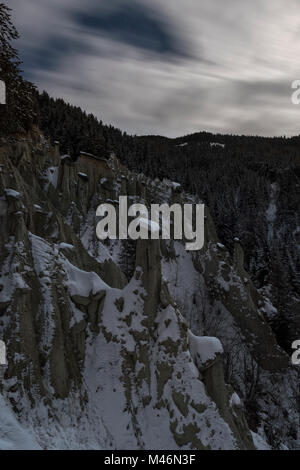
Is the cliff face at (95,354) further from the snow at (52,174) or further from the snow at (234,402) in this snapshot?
the snow at (52,174)

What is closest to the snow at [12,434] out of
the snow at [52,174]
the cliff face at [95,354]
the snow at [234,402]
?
the cliff face at [95,354]

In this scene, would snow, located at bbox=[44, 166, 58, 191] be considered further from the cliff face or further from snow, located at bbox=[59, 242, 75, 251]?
snow, located at bbox=[59, 242, 75, 251]

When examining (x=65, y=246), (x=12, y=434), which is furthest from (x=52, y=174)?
(x=12, y=434)

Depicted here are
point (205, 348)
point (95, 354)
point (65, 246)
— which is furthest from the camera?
point (65, 246)

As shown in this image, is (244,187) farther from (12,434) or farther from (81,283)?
(12,434)

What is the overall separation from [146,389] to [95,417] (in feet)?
8.08

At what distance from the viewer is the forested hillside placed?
44384 mm

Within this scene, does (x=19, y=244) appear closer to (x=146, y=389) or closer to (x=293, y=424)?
(x=146, y=389)

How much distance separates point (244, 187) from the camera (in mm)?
97562

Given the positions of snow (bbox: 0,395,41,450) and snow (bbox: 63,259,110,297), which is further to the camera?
snow (bbox: 63,259,110,297)

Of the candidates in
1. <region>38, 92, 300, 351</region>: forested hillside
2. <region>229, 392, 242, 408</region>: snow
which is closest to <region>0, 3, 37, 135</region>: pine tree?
<region>229, 392, 242, 408</region>: snow

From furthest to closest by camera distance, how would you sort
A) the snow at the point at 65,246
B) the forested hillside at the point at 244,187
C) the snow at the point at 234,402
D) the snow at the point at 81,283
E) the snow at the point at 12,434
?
1. the forested hillside at the point at 244,187
2. the snow at the point at 65,246
3. the snow at the point at 234,402
4. the snow at the point at 81,283
5. the snow at the point at 12,434

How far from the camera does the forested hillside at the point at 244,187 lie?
44384 mm

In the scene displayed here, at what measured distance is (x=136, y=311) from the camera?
49.9 feet
